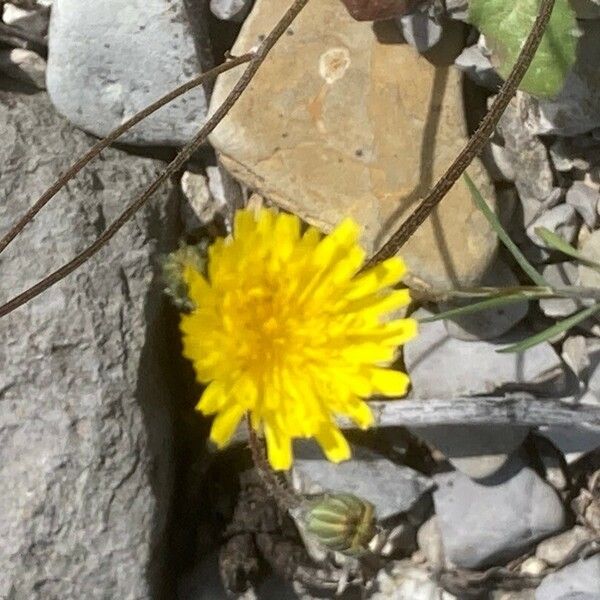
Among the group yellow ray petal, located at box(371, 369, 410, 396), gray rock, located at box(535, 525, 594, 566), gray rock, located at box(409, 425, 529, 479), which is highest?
yellow ray petal, located at box(371, 369, 410, 396)

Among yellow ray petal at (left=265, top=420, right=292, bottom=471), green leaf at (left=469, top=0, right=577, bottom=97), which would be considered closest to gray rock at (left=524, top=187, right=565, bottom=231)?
green leaf at (left=469, top=0, right=577, bottom=97)

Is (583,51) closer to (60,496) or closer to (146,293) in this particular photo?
(146,293)

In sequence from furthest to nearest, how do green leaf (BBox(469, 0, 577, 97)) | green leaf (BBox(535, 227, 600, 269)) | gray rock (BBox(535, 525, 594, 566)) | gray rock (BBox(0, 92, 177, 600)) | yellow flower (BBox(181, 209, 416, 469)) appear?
gray rock (BBox(535, 525, 594, 566)) < gray rock (BBox(0, 92, 177, 600)) < green leaf (BBox(535, 227, 600, 269)) < green leaf (BBox(469, 0, 577, 97)) < yellow flower (BBox(181, 209, 416, 469))

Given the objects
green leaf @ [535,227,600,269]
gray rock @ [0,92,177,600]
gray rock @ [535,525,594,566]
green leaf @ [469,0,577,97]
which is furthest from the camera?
A: gray rock @ [535,525,594,566]

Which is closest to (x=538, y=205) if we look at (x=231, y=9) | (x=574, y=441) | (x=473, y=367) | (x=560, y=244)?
(x=560, y=244)

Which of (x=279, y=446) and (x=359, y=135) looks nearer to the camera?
(x=279, y=446)

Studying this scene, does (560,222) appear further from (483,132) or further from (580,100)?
(483,132)

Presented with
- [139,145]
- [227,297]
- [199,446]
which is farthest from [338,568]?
[139,145]

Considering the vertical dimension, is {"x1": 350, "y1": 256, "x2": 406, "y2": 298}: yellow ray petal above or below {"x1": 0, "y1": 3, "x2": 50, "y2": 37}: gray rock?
below

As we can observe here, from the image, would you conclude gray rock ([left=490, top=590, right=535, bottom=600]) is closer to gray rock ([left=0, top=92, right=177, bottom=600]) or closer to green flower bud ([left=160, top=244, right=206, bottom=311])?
gray rock ([left=0, top=92, right=177, bottom=600])
